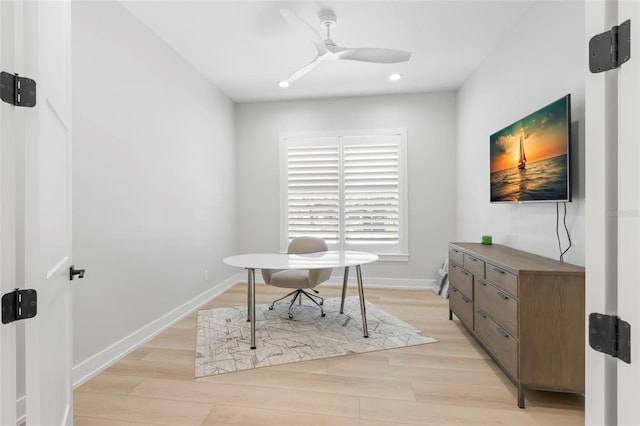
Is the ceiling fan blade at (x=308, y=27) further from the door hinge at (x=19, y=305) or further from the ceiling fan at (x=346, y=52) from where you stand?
the door hinge at (x=19, y=305)

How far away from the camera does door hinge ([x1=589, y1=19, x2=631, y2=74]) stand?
25.9 inches

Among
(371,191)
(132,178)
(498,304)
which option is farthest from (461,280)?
(132,178)

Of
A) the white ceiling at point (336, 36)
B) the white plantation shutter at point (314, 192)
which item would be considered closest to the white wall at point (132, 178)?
the white ceiling at point (336, 36)

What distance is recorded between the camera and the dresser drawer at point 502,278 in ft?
6.46

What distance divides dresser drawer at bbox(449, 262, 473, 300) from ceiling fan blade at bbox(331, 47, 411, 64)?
197 centimetres

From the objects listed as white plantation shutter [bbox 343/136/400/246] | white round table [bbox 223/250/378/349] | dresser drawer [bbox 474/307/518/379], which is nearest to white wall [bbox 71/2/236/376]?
white round table [bbox 223/250/378/349]

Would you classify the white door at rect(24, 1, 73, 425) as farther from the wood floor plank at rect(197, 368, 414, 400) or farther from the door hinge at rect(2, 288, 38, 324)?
the wood floor plank at rect(197, 368, 414, 400)

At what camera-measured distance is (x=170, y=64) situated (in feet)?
11.0

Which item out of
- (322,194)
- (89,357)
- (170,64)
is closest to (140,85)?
(170,64)

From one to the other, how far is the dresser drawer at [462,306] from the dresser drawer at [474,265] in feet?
0.92

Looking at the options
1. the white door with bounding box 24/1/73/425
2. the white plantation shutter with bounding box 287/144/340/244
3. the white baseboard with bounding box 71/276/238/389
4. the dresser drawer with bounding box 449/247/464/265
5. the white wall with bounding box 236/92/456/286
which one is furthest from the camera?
the white plantation shutter with bounding box 287/144/340/244

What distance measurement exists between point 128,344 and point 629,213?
3.19 metres

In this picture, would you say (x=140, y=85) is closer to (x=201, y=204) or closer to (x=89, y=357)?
(x=201, y=204)

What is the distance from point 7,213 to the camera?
0.88m
